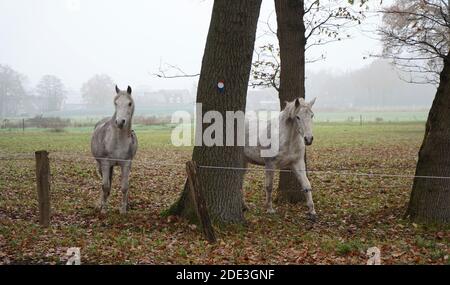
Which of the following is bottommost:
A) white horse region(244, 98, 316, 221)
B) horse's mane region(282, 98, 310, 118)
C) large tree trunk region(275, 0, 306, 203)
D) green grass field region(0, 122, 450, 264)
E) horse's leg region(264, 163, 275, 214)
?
green grass field region(0, 122, 450, 264)

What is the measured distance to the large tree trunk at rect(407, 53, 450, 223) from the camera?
356 inches

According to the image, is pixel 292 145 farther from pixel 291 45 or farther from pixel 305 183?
pixel 291 45

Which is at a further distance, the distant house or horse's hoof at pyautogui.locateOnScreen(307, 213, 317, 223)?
the distant house

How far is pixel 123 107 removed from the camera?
33.0ft

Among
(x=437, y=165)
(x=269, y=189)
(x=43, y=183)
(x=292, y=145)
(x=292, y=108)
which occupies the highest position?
(x=292, y=108)

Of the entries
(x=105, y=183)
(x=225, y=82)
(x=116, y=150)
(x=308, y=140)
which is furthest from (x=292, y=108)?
(x=105, y=183)

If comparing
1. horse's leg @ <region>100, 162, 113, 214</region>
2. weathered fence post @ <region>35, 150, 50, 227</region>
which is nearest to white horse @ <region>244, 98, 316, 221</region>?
horse's leg @ <region>100, 162, 113, 214</region>

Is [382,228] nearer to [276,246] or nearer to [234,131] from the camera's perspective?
[276,246]

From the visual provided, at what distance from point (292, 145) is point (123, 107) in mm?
3656

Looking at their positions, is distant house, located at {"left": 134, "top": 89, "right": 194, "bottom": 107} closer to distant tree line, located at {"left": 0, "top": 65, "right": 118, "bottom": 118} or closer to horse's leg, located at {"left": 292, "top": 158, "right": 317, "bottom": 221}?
distant tree line, located at {"left": 0, "top": 65, "right": 118, "bottom": 118}

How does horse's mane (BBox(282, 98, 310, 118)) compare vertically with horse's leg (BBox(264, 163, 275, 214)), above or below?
above

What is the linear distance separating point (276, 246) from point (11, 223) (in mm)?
5076

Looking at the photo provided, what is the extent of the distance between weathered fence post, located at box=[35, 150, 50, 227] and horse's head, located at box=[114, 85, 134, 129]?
175 cm

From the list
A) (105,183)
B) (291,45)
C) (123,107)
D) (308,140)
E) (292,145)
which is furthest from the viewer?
(291,45)
